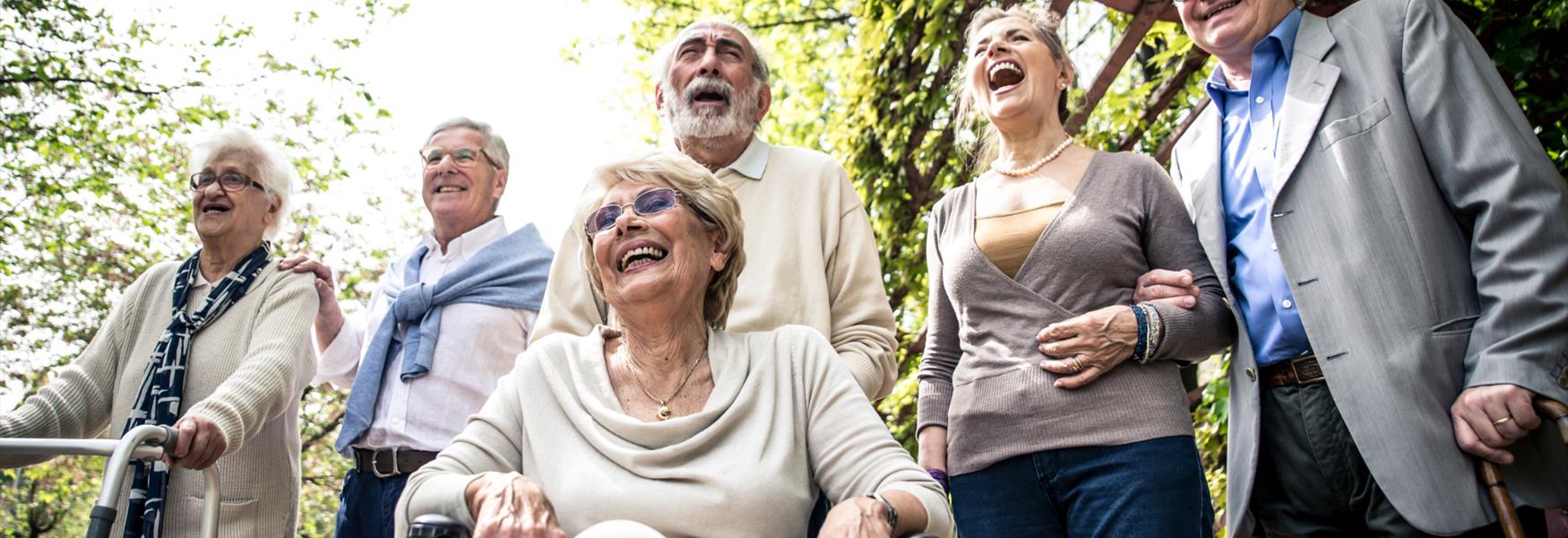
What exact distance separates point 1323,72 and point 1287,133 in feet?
0.46

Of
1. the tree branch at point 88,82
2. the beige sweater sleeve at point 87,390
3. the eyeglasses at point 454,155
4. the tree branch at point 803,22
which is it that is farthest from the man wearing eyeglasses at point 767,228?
the tree branch at point 803,22

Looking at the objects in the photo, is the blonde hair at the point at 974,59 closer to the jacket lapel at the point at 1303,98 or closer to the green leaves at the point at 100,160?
the jacket lapel at the point at 1303,98

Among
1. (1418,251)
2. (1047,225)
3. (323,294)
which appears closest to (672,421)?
(1047,225)

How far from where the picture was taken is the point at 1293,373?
2137 mm

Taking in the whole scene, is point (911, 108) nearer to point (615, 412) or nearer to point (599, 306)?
point (599, 306)

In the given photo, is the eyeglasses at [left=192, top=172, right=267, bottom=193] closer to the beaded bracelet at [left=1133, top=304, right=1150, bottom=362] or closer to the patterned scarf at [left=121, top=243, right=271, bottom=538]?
Answer: the patterned scarf at [left=121, top=243, right=271, bottom=538]

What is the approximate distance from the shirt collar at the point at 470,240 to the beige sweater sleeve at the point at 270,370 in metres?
0.51

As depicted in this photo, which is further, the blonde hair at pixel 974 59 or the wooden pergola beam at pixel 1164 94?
the wooden pergola beam at pixel 1164 94

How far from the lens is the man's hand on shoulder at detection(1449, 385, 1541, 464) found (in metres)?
1.79

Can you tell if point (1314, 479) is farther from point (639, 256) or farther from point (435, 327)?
point (435, 327)

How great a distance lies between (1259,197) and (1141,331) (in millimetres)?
370

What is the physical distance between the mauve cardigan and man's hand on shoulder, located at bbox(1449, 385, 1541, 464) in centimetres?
52

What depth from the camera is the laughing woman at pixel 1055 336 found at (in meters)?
2.23

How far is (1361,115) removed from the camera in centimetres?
210
